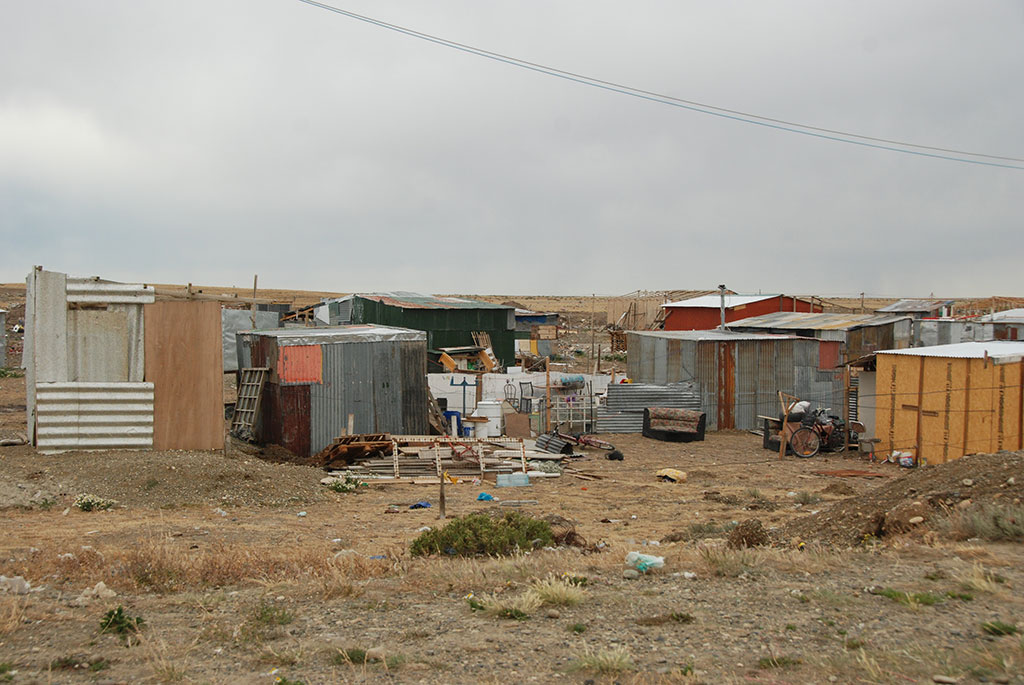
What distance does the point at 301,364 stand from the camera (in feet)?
61.1

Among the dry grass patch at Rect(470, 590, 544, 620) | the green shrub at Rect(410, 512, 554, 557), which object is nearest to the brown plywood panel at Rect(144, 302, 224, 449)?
the green shrub at Rect(410, 512, 554, 557)

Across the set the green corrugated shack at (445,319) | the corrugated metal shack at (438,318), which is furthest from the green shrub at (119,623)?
the corrugated metal shack at (438,318)

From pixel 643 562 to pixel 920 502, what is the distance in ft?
12.8

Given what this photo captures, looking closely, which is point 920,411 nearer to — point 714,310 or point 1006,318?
point 1006,318

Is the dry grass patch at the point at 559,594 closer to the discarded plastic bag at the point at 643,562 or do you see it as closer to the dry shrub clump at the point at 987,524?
the discarded plastic bag at the point at 643,562

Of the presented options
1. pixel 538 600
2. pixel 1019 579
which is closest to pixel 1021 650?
pixel 1019 579

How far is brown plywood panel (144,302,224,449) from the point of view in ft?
49.6

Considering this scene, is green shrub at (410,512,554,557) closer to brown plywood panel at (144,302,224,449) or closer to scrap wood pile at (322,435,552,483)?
scrap wood pile at (322,435,552,483)

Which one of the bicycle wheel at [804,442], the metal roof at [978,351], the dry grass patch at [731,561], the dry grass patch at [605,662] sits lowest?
the bicycle wheel at [804,442]

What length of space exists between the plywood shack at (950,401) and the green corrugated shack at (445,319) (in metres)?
18.6

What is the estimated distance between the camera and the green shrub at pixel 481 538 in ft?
28.8

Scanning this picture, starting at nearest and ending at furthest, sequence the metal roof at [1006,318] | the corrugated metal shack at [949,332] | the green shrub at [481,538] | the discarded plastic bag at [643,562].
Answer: the discarded plastic bag at [643,562] < the green shrub at [481,538] < the corrugated metal shack at [949,332] < the metal roof at [1006,318]

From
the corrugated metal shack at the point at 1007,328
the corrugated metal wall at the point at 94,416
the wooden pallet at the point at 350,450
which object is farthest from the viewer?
the corrugated metal shack at the point at 1007,328

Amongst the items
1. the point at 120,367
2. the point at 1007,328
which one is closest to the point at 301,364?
the point at 120,367
